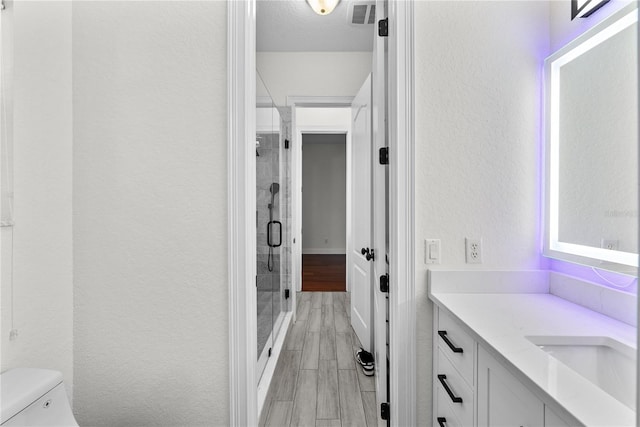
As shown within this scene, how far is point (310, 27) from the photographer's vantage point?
2.98 m

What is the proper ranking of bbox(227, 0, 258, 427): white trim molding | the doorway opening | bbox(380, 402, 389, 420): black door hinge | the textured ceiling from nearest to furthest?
1. bbox(227, 0, 258, 427): white trim molding
2. bbox(380, 402, 389, 420): black door hinge
3. the textured ceiling
4. the doorway opening

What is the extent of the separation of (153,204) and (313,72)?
7.64 feet

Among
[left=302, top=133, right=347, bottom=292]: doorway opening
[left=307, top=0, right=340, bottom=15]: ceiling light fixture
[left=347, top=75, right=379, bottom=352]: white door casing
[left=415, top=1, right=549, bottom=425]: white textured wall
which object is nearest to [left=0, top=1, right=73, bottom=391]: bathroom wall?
[left=307, top=0, right=340, bottom=15]: ceiling light fixture

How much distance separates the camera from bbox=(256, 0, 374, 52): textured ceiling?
8.93 feet

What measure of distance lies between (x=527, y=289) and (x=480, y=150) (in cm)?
64

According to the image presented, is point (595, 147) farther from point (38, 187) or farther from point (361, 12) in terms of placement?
point (38, 187)

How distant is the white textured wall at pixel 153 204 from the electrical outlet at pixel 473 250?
3.46ft

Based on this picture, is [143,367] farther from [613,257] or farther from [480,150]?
[613,257]

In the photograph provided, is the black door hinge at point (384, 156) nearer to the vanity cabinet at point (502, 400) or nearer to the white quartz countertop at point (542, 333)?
the white quartz countertop at point (542, 333)

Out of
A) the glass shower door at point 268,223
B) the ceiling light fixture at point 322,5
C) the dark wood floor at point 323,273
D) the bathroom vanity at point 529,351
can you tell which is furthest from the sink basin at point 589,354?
the dark wood floor at point 323,273

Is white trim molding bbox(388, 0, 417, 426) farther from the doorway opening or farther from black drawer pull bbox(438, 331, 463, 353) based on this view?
the doorway opening

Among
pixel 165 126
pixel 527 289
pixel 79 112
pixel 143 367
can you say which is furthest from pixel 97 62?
pixel 527 289

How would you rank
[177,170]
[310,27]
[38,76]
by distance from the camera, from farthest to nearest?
[310,27] → [177,170] → [38,76]

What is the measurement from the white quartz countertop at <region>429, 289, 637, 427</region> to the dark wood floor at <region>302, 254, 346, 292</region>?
3693 mm
